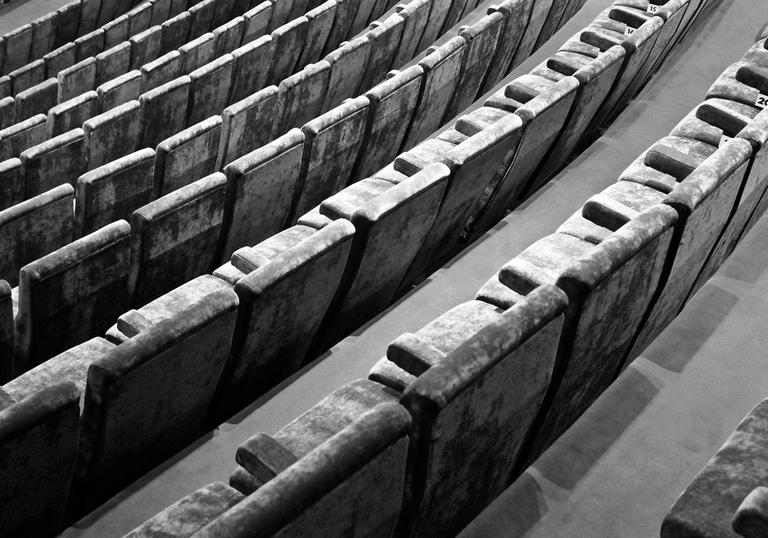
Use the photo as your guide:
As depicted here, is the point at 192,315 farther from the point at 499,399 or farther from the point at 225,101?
the point at 225,101

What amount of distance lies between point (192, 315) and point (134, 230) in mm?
167

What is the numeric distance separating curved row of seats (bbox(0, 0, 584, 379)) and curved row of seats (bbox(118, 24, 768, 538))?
178 mm

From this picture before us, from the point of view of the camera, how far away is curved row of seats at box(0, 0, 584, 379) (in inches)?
21.6

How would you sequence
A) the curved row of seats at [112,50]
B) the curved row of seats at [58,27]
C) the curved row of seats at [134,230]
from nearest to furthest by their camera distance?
1. the curved row of seats at [134,230]
2. the curved row of seats at [112,50]
3. the curved row of seats at [58,27]

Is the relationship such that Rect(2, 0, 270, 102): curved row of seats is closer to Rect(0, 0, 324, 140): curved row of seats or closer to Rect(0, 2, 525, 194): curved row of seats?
Rect(0, 0, 324, 140): curved row of seats

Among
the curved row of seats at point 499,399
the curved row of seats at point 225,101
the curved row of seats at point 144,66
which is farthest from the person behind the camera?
the curved row of seats at point 144,66

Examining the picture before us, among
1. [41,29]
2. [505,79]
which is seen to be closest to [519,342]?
[505,79]

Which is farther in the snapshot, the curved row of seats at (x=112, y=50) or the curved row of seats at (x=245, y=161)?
the curved row of seats at (x=112, y=50)

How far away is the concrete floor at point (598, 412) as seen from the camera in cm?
42

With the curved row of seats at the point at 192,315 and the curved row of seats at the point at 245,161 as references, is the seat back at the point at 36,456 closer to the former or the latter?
the curved row of seats at the point at 192,315

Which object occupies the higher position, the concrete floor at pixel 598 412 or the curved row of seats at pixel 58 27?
the concrete floor at pixel 598 412

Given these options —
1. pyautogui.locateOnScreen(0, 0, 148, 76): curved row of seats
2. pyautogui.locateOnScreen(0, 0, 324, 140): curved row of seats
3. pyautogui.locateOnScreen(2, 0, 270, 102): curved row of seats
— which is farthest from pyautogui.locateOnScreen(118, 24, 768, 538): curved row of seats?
pyautogui.locateOnScreen(0, 0, 148, 76): curved row of seats

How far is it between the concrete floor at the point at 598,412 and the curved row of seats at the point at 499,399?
0.02 m

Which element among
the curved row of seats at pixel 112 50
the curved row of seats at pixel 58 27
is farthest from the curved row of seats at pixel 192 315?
the curved row of seats at pixel 58 27
